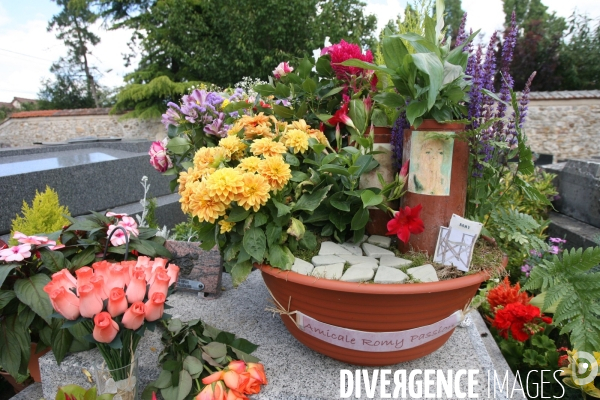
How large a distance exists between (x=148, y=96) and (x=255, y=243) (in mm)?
12776

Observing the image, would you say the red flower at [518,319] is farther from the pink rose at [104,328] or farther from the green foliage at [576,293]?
the pink rose at [104,328]

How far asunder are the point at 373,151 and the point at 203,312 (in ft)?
2.96

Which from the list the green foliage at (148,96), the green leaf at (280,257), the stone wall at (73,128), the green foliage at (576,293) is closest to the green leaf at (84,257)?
the green leaf at (280,257)

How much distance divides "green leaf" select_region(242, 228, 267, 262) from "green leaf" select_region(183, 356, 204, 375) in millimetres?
332


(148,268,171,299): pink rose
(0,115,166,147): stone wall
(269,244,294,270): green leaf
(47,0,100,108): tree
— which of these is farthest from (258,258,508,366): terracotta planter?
(47,0,100,108): tree

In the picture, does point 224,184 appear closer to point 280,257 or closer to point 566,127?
point 280,257

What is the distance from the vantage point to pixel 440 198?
1.06 meters

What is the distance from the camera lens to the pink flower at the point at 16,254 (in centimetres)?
110

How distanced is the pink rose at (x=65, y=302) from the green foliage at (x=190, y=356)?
0.91 feet

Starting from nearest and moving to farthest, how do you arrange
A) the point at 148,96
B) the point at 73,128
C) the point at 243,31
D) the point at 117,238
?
the point at 117,238
the point at 243,31
the point at 148,96
the point at 73,128

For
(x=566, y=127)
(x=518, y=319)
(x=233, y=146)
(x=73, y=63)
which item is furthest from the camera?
(x=73, y=63)

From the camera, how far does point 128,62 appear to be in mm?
15742

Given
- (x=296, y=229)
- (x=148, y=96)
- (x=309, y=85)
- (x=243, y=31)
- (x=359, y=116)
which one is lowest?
(x=296, y=229)

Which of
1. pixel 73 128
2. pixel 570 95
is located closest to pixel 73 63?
pixel 73 128
